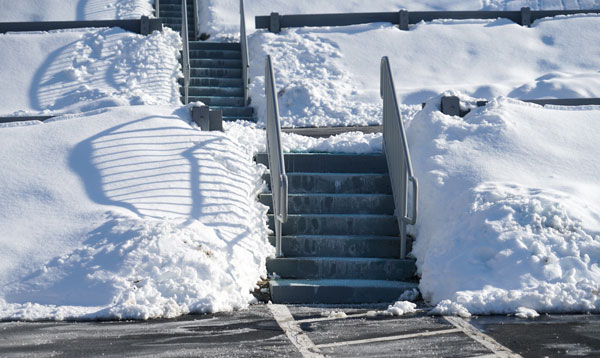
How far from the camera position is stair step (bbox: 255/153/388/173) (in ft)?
34.9

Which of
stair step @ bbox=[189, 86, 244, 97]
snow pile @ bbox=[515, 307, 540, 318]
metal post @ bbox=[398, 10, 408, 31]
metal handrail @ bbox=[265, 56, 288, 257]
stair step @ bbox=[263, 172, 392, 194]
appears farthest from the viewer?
metal post @ bbox=[398, 10, 408, 31]

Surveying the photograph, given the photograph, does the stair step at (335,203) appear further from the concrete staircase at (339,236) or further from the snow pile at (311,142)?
the snow pile at (311,142)

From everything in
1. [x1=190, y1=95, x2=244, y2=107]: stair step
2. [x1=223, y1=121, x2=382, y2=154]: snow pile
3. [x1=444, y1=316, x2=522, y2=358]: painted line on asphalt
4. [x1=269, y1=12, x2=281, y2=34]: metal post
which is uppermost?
[x1=269, y1=12, x2=281, y2=34]: metal post

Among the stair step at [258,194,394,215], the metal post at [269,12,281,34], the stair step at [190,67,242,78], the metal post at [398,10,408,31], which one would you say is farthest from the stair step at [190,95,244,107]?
the stair step at [258,194,394,215]

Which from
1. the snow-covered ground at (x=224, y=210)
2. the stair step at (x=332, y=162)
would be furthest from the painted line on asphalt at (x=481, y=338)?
the stair step at (x=332, y=162)

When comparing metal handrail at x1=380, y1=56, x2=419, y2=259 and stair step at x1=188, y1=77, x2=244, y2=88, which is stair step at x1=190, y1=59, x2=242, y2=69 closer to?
stair step at x1=188, y1=77, x2=244, y2=88

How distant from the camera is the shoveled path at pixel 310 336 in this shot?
621 centimetres

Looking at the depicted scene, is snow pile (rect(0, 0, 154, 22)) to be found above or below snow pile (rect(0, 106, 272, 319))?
above

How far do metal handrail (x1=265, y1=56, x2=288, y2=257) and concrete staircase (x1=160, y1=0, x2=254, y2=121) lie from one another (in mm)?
5981

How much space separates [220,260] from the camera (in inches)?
333

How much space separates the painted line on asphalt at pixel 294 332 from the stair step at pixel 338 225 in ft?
5.39

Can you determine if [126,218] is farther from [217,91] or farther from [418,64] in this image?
[418,64]

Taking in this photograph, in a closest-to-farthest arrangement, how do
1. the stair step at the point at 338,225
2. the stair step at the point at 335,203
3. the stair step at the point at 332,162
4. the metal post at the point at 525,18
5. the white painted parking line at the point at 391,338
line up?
the white painted parking line at the point at 391,338
the stair step at the point at 338,225
the stair step at the point at 335,203
the stair step at the point at 332,162
the metal post at the point at 525,18

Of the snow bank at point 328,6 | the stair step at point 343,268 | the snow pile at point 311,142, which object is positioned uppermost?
the snow bank at point 328,6
